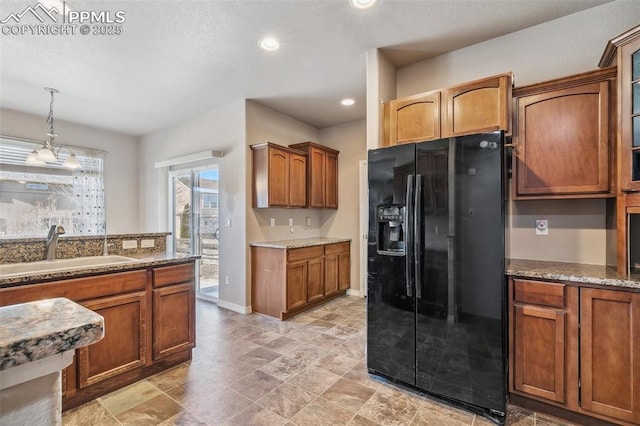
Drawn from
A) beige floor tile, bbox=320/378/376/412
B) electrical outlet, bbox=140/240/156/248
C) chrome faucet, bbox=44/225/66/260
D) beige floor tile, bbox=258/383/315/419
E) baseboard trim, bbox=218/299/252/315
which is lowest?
beige floor tile, bbox=320/378/376/412

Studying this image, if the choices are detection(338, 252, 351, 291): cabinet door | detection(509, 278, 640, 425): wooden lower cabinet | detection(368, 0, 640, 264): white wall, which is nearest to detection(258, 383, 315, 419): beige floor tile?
detection(509, 278, 640, 425): wooden lower cabinet

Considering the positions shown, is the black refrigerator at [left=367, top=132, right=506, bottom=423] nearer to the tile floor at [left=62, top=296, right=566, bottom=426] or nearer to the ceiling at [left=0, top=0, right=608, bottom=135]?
the tile floor at [left=62, top=296, right=566, bottom=426]

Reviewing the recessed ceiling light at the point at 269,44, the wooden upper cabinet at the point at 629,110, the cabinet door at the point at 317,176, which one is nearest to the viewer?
the wooden upper cabinet at the point at 629,110

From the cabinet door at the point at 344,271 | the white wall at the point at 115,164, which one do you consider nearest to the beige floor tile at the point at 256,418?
the cabinet door at the point at 344,271

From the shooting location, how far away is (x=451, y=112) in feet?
8.17

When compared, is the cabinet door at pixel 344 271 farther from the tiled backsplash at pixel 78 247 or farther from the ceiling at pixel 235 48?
the tiled backsplash at pixel 78 247

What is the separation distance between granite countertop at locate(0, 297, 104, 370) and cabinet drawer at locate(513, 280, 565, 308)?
227 centimetres

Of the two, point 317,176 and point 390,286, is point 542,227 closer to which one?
point 390,286

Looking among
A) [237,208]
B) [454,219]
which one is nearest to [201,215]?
[237,208]

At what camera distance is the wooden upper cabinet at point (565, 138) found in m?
2.04

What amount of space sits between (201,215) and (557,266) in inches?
179

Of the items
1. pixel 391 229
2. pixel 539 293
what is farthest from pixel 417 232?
pixel 539 293

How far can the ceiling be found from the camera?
7.45 feet

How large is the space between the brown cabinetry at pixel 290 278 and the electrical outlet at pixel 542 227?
2.55 metres
